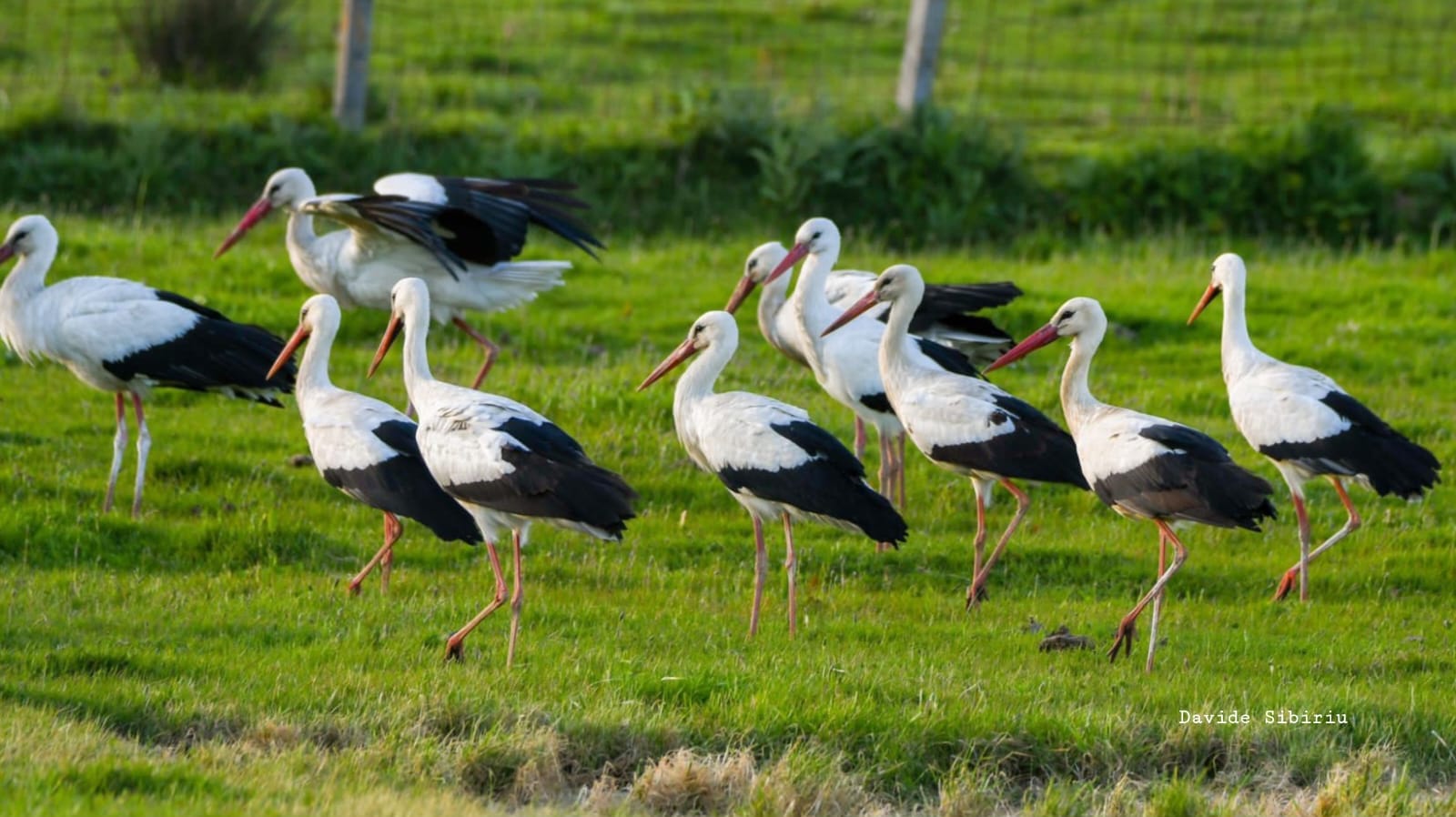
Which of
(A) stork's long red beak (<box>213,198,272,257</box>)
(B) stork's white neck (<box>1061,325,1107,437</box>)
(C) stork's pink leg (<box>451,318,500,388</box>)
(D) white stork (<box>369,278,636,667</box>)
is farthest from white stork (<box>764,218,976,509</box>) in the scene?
(A) stork's long red beak (<box>213,198,272,257</box>)

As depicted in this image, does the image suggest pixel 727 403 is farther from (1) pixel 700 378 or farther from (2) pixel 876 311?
(2) pixel 876 311

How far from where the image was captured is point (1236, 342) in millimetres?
9000

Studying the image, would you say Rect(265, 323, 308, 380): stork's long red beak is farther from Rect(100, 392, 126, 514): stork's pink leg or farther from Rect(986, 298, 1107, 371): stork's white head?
Rect(986, 298, 1107, 371): stork's white head

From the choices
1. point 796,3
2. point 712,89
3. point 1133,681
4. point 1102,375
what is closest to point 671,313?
point 1102,375

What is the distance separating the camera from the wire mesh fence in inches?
659

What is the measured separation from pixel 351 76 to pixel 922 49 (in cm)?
482

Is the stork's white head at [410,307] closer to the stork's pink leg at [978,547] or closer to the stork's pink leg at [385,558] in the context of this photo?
the stork's pink leg at [385,558]

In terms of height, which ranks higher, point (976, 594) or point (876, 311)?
point (876, 311)

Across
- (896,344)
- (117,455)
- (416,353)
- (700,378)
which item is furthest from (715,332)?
(117,455)

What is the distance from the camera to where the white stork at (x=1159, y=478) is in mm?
7070

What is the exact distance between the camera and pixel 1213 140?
52.5ft

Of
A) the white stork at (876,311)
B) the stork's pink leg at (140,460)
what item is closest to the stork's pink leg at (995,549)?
the white stork at (876,311)

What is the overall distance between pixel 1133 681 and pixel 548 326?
6.38m

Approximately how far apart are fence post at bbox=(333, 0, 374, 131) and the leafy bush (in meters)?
2.26
